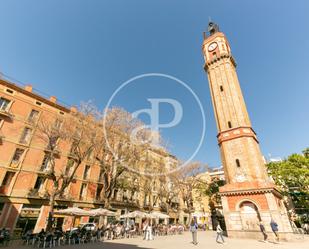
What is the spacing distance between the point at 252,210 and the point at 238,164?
5.03 m

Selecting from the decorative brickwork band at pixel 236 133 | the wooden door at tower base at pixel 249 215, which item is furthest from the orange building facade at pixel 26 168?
the decorative brickwork band at pixel 236 133

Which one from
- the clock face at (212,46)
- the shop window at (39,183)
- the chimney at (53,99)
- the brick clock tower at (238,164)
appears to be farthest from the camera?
the clock face at (212,46)

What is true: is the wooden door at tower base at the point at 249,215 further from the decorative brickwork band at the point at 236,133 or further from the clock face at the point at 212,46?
the clock face at the point at 212,46

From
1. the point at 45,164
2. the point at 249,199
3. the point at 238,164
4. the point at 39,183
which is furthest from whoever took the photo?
the point at 45,164

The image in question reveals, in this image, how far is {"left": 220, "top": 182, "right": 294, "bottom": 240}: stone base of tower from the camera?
17.7m

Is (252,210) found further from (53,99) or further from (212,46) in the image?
(53,99)

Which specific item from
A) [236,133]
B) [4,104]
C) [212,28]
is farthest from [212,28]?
[4,104]

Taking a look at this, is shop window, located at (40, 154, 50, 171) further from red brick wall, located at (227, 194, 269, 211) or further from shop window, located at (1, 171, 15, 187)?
red brick wall, located at (227, 194, 269, 211)

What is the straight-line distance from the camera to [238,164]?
22000mm

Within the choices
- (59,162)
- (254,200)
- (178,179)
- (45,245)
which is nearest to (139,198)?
(178,179)

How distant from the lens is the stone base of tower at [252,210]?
57.9 feet

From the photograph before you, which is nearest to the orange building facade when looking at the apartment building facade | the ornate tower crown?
the apartment building facade

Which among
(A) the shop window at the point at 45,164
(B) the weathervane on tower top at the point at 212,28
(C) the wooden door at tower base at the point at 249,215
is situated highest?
(B) the weathervane on tower top at the point at 212,28

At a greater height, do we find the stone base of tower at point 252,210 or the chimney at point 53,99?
the chimney at point 53,99
